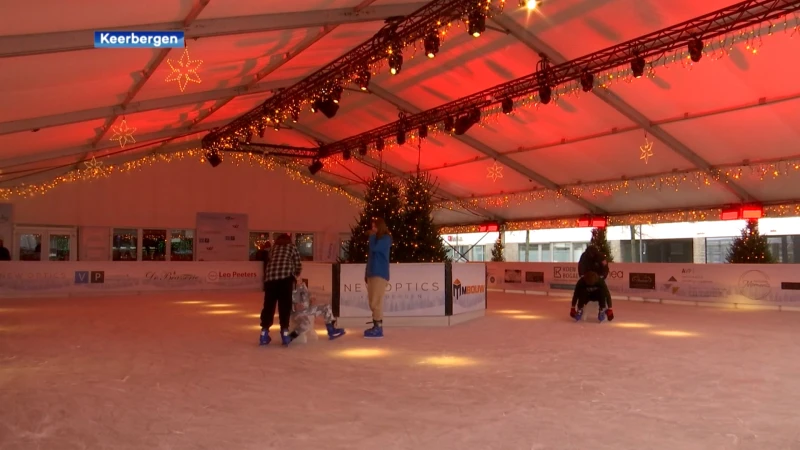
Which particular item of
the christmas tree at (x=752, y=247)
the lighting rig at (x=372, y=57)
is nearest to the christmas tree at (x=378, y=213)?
the lighting rig at (x=372, y=57)

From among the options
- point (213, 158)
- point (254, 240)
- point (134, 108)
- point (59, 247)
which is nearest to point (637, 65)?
point (134, 108)

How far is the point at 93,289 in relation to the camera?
16.2 metres

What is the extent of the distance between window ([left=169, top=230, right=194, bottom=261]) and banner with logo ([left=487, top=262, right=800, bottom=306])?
11.7m

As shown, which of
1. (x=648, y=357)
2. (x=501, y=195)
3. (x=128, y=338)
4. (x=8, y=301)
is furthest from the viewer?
(x=501, y=195)

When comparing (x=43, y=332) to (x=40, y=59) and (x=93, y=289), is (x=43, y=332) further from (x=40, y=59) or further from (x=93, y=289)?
(x=93, y=289)

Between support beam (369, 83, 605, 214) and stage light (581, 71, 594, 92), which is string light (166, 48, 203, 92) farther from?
stage light (581, 71, 594, 92)

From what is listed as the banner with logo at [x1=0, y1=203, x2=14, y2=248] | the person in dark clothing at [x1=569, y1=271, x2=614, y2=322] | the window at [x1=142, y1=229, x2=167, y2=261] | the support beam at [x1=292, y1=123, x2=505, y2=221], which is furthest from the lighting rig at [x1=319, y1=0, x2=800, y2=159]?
the banner with logo at [x1=0, y1=203, x2=14, y2=248]

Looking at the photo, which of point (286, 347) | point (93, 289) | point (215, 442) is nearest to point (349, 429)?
point (215, 442)

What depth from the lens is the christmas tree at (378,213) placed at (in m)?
10.6

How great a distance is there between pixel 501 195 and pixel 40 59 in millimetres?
15357

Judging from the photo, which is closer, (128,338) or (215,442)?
(215,442)

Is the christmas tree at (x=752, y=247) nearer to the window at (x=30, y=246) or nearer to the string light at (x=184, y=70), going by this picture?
Answer: the string light at (x=184, y=70)

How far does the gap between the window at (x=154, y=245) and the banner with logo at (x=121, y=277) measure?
3.93m

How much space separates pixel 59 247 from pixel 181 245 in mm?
3731
